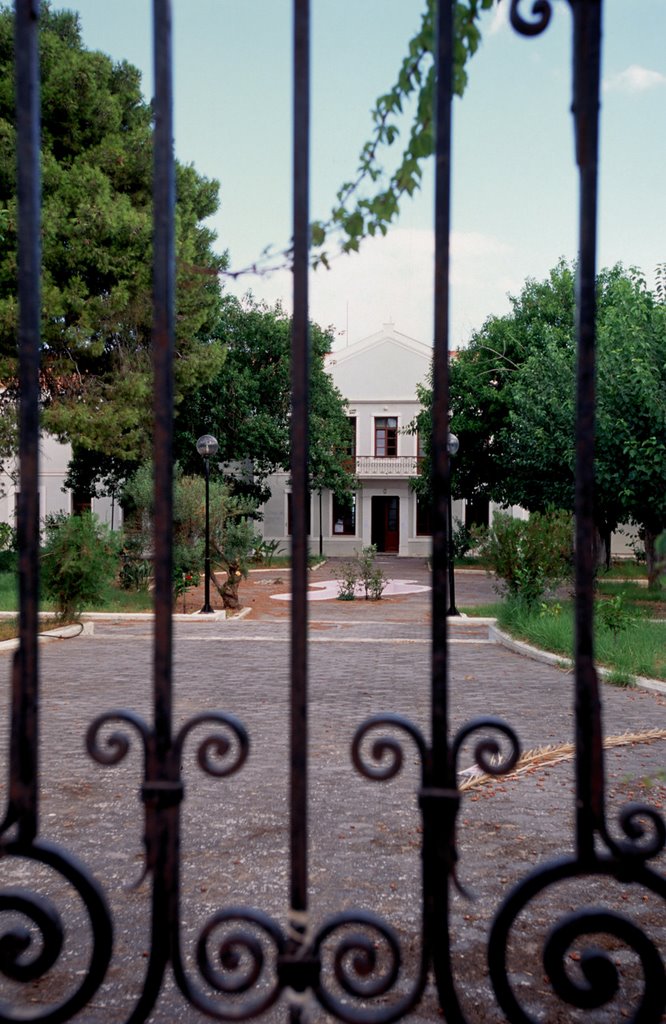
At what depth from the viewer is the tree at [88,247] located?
67.1 ft

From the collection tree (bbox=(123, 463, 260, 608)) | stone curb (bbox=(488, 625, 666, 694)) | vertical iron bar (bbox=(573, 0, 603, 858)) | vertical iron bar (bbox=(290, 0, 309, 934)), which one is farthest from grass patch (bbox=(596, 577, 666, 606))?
vertical iron bar (bbox=(290, 0, 309, 934))

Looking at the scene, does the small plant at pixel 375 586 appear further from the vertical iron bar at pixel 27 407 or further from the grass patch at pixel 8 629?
the vertical iron bar at pixel 27 407

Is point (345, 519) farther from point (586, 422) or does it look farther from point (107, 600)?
point (586, 422)

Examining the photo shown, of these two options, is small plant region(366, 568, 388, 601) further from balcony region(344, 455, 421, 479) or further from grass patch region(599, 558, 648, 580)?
balcony region(344, 455, 421, 479)

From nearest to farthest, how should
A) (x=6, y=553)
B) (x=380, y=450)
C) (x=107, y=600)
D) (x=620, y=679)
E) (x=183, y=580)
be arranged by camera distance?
(x=620, y=679) < (x=107, y=600) < (x=183, y=580) < (x=6, y=553) < (x=380, y=450)

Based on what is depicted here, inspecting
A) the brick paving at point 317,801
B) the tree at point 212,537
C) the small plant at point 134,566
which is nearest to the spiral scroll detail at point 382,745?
the brick paving at point 317,801

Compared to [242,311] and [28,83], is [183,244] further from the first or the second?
[28,83]

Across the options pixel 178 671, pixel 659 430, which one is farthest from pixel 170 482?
pixel 659 430

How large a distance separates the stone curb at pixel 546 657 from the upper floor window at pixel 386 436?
94.0ft

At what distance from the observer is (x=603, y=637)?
11.7m

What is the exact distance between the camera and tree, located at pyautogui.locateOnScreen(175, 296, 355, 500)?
31469mm

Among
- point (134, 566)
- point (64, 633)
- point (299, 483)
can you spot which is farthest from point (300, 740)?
point (134, 566)

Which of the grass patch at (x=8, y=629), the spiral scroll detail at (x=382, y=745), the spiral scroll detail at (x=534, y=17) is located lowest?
the grass patch at (x=8, y=629)

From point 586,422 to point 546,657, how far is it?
10352 millimetres
